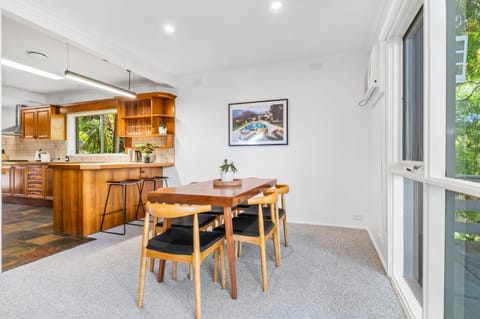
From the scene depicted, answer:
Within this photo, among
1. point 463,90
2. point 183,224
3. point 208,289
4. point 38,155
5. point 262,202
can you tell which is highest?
point 463,90

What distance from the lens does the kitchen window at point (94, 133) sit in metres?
5.85

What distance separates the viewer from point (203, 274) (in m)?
2.33

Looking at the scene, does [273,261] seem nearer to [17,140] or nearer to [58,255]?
[58,255]

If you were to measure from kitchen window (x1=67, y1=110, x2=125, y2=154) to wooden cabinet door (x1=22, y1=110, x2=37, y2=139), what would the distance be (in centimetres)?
75

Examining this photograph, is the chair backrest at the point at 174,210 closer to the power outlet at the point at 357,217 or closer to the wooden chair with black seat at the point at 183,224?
the wooden chair with black seat at the point at 183,224

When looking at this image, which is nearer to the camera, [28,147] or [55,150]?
[55,150]

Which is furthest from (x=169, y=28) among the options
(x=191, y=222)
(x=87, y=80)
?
(x=191, y=222)

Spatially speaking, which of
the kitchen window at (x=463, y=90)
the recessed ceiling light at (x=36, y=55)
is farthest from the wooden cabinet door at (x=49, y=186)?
the kitchen window at (x=463, y=90)

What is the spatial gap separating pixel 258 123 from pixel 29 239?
11.5ft

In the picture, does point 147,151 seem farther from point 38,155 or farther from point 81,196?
point 38,155

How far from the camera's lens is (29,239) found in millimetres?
3318

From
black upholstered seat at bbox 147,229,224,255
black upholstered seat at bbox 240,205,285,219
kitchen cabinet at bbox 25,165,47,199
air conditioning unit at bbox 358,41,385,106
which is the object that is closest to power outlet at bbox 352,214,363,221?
black upholstered seat at bbox 240,205,285,219

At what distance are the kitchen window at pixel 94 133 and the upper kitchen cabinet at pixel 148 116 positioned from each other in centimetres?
60

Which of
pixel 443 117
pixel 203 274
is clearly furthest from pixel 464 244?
pixel 203 274
